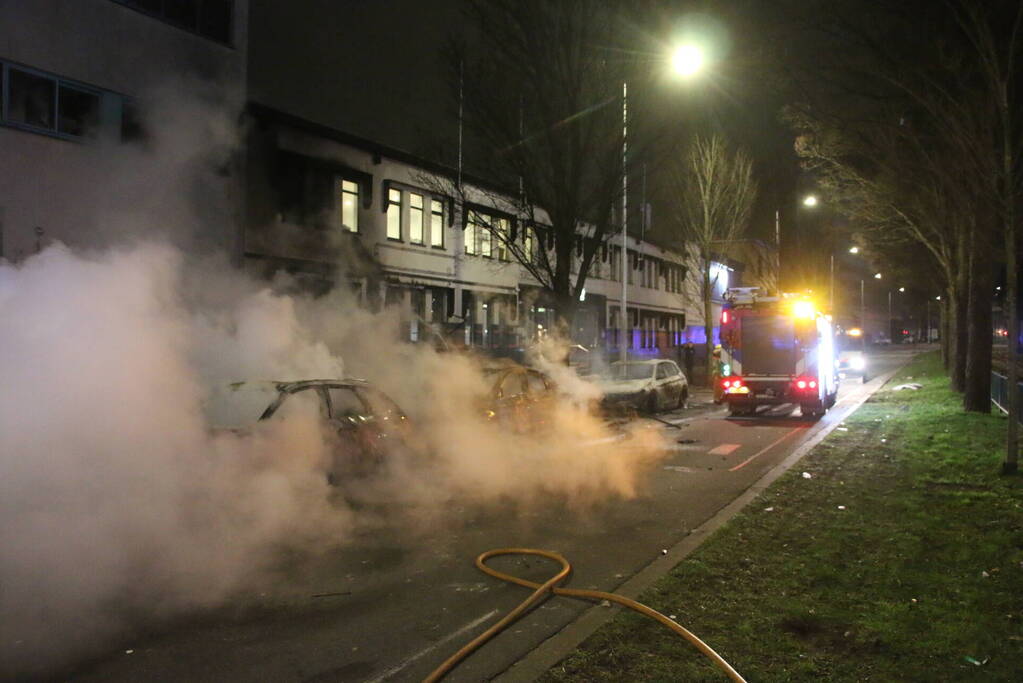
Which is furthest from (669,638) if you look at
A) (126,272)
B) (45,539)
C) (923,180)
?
(923,180)

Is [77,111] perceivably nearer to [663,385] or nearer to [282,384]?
[282,384]

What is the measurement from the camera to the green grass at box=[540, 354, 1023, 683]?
4.07 m

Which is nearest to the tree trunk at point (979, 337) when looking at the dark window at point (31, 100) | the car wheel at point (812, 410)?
the car wheel at point (812, 410)

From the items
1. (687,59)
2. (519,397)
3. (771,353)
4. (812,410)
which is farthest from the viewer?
(771,353)

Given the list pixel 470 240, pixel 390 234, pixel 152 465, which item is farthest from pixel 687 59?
pixel 470 240

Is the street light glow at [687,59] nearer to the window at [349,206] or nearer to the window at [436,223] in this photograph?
the window at [349,206]

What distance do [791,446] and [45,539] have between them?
11.6 meters

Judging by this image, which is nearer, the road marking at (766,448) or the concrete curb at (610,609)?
the concrete curb at (610,609)

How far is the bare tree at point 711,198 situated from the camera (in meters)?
29.3

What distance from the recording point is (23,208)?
48.8 feet

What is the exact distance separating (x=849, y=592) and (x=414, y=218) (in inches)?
892

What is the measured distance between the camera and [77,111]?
636 inches

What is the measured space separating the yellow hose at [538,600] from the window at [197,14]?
53.3 ft

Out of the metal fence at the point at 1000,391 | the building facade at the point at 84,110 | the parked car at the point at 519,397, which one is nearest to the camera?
the parked car at the point at 519,397
